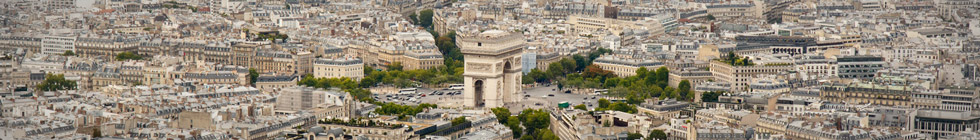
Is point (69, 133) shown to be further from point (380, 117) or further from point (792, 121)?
point (792, 121)

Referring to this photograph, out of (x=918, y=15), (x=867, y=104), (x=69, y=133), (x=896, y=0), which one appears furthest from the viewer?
(x=896, y=0)

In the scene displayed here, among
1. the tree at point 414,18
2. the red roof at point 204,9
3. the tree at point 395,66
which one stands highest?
the red roof at point 204,9

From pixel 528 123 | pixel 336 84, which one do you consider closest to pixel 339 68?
pixel 336 84

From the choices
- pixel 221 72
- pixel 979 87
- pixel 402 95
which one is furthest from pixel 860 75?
pixel 221 72

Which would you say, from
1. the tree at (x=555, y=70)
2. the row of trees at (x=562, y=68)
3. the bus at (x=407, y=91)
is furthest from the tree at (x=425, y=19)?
the bus at (x=407, y=91)

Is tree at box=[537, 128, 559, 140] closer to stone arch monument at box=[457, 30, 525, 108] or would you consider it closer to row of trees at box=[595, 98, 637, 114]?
row of trees at box=[595, 98, 637, 114]

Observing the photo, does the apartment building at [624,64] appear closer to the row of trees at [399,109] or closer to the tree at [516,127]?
the row of trees at [399,109]
